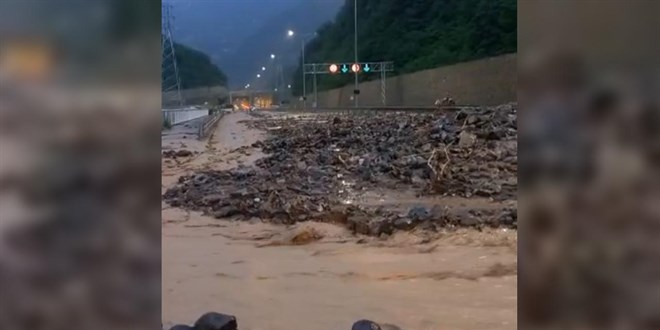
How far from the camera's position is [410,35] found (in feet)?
82.7

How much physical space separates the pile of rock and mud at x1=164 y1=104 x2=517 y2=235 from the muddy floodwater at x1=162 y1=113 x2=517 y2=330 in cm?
25

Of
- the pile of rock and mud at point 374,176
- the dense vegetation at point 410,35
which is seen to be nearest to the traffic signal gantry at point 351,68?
the dense vegetation at point 410,35

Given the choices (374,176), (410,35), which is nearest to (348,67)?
(410,35)

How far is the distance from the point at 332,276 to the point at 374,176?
11.7 ft

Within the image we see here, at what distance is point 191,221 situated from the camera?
5.80 meters

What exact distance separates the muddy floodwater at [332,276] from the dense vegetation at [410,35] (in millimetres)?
14163

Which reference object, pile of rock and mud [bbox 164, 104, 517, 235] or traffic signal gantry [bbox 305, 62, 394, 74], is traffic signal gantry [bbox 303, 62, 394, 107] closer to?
traffic signal gantry [bbox 305, 62, 394, 74]

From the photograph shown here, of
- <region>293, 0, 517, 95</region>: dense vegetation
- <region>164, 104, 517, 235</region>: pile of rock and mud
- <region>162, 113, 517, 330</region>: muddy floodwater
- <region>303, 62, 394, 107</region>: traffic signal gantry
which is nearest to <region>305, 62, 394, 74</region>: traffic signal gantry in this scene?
<region>303, 62, 394, 107</region>: traffic signal gantry

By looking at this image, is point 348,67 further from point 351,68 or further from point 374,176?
point 374,176

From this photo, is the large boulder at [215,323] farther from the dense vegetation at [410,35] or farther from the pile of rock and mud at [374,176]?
the dense vegetation at [410,35]

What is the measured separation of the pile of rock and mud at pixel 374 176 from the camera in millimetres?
5422
